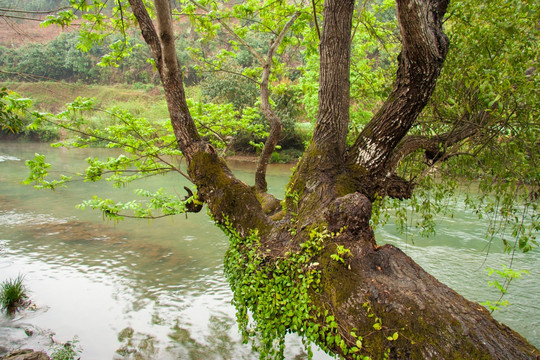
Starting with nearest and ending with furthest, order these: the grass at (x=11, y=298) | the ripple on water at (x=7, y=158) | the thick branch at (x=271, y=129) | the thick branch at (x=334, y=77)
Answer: the thick branch at (x=334, y=77) < the thick branch at (x=271, y=129) < the grass at (x=11, y=298) < the ripple on water at (x=7, y=158)

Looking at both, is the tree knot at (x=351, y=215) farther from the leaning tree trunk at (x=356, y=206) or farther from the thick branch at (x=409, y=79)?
the thick branch at (x=409, y=79)

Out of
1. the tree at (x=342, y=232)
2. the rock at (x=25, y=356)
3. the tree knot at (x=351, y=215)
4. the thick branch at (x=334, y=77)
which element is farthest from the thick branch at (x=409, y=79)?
the rock at (x=25, y=356)

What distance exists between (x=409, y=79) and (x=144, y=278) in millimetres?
5771

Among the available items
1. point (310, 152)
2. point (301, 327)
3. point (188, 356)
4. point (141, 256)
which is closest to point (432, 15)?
point (310, 152)

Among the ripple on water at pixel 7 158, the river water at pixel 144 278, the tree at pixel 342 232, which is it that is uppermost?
the tree at pixel 342 232

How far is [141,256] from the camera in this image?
26.0ft

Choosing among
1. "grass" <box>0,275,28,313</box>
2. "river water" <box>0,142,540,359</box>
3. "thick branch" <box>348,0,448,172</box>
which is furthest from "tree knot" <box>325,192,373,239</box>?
"grass" <box>0,275,28,313</box>

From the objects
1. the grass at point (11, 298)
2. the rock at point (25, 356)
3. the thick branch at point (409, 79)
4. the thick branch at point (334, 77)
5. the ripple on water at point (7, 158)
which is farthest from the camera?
the ripple on water at point (7, 158)

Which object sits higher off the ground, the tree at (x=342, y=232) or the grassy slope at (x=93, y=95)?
the grassy slope at (x=93, y=95)

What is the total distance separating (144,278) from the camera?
273 inches

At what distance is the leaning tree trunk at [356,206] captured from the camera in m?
2.23

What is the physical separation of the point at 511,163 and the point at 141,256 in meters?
6.69

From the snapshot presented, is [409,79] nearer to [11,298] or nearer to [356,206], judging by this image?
[356,206]

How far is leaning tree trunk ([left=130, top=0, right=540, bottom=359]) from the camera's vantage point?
223 centimetres
